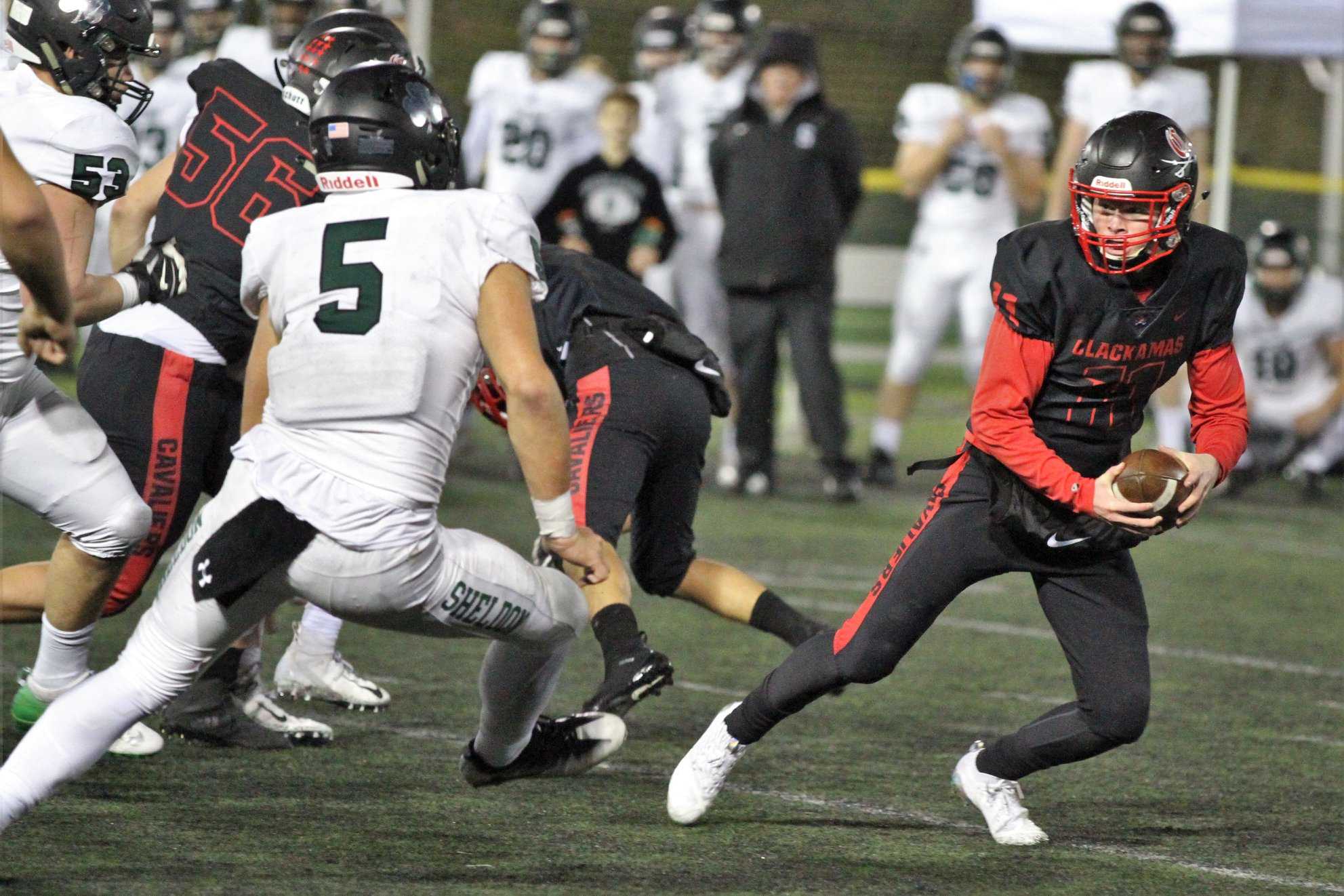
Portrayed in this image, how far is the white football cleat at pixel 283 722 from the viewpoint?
481 cm

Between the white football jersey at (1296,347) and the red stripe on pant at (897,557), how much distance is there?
6.94 meters

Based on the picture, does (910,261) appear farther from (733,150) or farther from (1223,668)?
(1223,668)

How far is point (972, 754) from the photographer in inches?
170

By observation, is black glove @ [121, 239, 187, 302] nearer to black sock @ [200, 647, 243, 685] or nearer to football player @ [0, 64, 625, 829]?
football player @ [0, 64, 625, 829]

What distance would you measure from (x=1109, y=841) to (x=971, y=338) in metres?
6.25

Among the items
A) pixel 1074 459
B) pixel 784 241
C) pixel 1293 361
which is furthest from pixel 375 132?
pixel 1293 361

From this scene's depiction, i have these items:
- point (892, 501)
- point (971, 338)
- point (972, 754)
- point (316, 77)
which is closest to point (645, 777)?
point (972, 754)

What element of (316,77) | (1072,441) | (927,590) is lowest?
(927,590)

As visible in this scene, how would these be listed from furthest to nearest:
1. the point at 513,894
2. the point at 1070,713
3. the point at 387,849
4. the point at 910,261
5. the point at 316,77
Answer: the point at 910,261 < the point at 316,77 < the point at 1070,713 < the point at 387,849 < the point at 513,894

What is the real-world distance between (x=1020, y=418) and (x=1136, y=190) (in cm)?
52

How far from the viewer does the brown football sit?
12.8 feet

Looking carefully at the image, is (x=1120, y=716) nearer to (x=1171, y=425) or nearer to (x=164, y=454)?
(x=164, y=454)

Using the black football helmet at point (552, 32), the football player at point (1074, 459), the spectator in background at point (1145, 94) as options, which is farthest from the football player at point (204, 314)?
the spectator in background at point (1145, 94)

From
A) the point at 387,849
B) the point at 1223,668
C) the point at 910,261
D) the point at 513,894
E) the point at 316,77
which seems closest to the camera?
the point at 513,894
